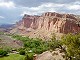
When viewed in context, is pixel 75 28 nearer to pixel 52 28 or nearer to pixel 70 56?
pixel 52 28

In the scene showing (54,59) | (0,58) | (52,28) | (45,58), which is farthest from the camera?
(52,28)

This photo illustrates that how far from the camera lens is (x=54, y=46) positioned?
3083cm

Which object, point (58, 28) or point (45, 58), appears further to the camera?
point (58, 28)

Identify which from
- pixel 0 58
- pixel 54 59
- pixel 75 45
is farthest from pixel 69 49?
pixel 0 58

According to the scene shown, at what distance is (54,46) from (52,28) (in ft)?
464

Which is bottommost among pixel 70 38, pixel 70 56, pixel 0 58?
pixel 0 58

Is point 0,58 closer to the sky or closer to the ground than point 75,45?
closer to the ground

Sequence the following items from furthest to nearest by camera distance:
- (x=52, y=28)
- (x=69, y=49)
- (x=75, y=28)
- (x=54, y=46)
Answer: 1. (x=52, y=28)
2. (x=75, y=28)
3. (x=54, y=46)
4. (x=69, y=49)

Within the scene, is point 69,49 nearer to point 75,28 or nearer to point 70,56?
point 70,56

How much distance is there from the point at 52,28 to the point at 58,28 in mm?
13314

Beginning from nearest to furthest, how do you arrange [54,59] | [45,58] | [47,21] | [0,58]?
1. [54,59]
2. [45,58]
3. [0,58]
4. [47,21]

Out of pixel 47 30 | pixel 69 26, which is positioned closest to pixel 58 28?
pixel 69 26

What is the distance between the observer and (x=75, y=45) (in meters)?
26.5

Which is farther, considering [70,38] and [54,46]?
[54,46]
